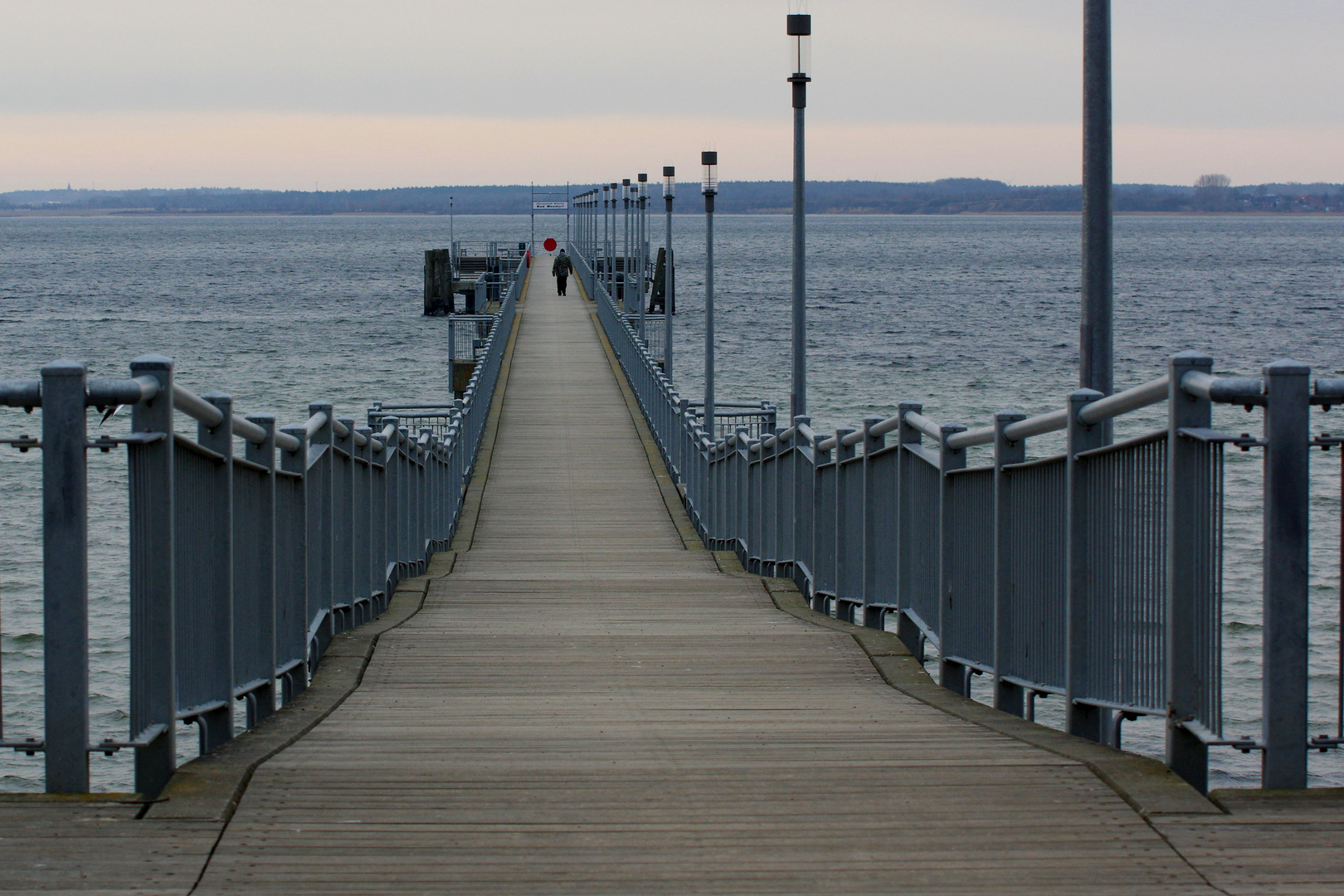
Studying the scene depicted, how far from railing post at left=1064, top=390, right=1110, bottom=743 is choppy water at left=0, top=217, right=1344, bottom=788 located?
908cm

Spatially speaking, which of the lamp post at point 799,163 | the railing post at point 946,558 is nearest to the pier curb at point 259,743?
the railing post at point 946,558

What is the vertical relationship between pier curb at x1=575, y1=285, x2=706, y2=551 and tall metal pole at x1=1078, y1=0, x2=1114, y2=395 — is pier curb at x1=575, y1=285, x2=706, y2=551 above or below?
below

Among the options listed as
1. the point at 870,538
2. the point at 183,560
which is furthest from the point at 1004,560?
the point at 183,560

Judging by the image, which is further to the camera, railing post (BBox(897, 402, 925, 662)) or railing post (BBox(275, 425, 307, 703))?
railing post (BBox(897, 402, 925, 662))

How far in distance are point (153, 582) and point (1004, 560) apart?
3.06 m

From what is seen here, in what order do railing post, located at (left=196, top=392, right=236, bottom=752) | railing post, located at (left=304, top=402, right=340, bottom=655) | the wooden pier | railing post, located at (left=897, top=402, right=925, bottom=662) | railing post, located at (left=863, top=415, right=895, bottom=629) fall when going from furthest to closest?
railing post, located at (left=863, top=415, right=895, bottom=629) → railing post, located at (left=897, top=402, right=925, bottom=662) → railing post, located at (left=304, top=402, right=340, bottom=655) → railing post, located at (left=196, top=392, right=236, bottom=752) → the wooden pier

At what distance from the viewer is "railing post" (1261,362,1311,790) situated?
13.2 ft

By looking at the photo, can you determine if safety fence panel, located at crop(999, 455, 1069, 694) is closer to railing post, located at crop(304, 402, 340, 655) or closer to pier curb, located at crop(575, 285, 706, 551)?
railing post, located at crop(304, 402, 340, 655)

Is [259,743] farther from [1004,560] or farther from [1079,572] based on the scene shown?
[1004,560]

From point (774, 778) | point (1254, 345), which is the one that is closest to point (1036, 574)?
point (774, 778)

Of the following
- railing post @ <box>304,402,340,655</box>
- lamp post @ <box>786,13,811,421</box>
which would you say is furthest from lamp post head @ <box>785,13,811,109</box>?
railing post @ <box>304,402,340,655</box>

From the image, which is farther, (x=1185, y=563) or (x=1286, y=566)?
(x=1185, y=563)

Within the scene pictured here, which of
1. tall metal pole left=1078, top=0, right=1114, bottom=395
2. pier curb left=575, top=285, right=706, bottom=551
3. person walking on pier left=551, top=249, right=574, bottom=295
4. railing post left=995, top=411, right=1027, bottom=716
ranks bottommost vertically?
pier curb left=575, top=285, right=706, bottom=551

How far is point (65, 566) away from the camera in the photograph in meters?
4.04
